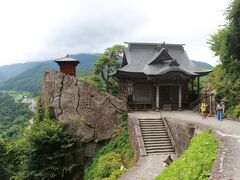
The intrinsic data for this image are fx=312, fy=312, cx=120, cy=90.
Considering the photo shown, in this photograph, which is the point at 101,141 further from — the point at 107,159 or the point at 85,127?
the point at 107,159

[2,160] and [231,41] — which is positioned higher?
[231,41]

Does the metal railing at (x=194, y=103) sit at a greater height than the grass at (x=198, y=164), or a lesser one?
lesser

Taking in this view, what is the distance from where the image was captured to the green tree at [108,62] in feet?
122

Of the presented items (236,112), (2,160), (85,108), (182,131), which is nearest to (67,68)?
(85,108)

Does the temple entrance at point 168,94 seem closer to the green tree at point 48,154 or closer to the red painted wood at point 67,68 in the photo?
the red painted wood at point 67,68

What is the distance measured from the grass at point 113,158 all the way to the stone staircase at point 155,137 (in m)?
1.44

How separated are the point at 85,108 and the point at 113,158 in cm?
559

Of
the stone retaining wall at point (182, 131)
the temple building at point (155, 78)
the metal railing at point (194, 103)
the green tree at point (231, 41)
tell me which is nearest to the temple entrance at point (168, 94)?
the temple building at point (155, 78)

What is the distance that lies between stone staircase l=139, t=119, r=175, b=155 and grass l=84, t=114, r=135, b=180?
1436mm

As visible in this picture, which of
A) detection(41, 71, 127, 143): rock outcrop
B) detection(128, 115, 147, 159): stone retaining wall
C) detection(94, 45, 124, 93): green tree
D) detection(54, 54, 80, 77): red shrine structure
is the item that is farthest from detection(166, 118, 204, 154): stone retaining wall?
detection(94, 45, 124, 93): green tree

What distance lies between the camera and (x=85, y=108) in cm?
2508

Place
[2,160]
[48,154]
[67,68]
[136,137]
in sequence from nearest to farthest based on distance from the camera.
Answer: [136,137], [48,154], [67,68], [2,160]

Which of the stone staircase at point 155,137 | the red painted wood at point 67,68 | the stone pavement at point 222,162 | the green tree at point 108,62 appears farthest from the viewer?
the green tree at point 108,62

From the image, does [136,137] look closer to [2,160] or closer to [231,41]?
[231,41]
